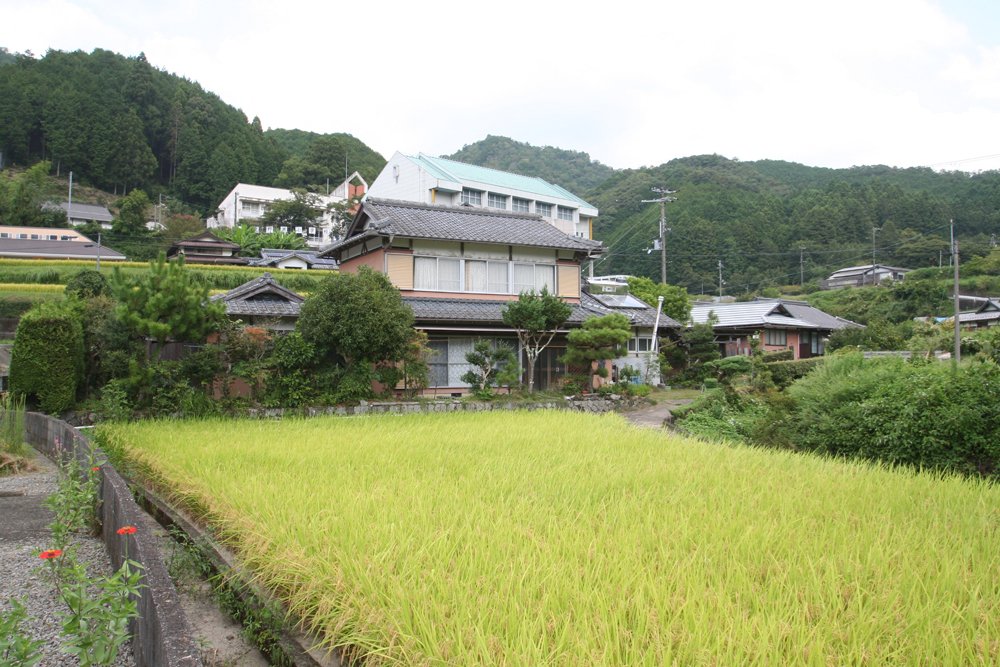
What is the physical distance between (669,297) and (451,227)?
435 inches

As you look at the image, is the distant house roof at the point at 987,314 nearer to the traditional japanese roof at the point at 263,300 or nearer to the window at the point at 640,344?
the window at the point at 640,344

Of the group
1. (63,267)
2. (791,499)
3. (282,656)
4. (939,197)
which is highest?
(939,197)

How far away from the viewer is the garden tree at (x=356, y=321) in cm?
1285

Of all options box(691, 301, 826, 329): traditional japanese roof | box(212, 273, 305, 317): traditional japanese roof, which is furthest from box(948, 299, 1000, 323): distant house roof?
box(212, 273, 305, 317): traditional japanese roof

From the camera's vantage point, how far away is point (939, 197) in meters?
52.4

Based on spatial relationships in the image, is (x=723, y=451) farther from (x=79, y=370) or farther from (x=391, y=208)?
(x=391, y=208)

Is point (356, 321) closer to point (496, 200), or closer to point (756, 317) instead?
point (756, 317)

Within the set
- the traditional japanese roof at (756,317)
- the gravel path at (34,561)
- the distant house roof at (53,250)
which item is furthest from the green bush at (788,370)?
the distant house roof at (53,250)

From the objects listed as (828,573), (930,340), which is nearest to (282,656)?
(828,573)

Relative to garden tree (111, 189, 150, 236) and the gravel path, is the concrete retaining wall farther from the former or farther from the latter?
garden tree (111, 189, 150, 236)

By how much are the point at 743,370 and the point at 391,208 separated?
11.9 m

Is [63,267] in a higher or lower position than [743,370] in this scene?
higher

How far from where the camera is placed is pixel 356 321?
42.1 feet

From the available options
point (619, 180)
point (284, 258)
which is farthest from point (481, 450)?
point (619, 180)
